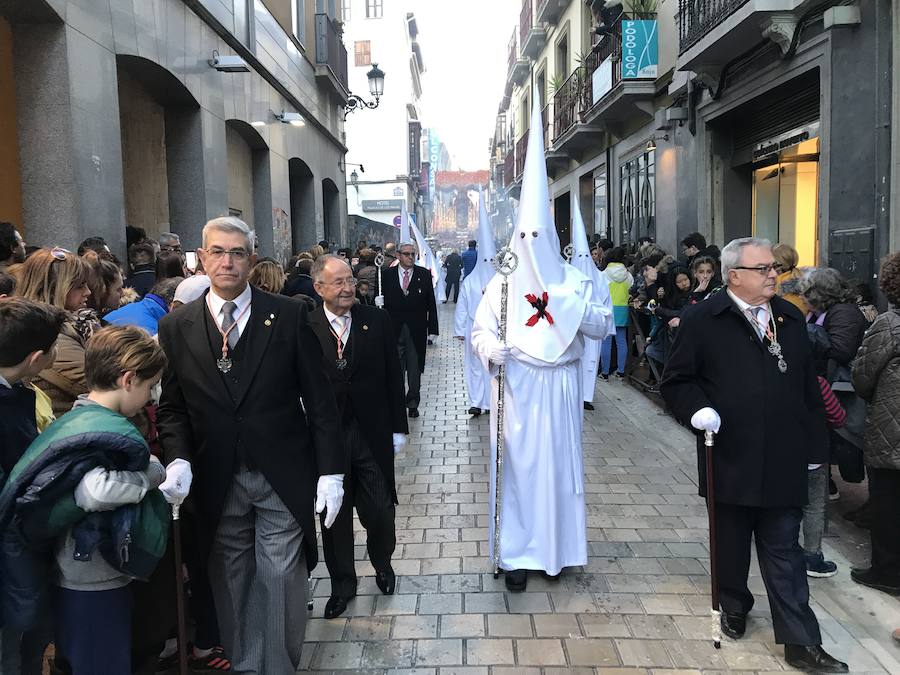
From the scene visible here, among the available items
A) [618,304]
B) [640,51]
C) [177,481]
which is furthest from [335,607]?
[640,51]

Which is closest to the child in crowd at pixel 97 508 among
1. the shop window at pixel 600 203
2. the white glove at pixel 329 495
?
the white glove at pixel 329 495

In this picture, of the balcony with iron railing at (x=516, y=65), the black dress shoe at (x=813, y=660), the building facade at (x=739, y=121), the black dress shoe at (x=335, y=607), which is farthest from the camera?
the balcony with iron railing at (x=516, y=65)

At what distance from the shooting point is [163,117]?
10523 mm

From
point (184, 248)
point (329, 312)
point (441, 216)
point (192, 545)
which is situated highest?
point (441, 216)

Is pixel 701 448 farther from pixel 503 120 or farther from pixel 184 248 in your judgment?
pixel 503 120

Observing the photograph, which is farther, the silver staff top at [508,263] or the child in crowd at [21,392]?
the silver staff top at [508,263]

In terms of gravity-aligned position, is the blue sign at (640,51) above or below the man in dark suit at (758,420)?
above

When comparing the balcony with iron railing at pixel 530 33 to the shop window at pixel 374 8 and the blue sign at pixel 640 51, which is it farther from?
the shop window at pixel 374 8

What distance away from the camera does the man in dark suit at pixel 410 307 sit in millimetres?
8812

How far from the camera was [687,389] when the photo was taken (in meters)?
3.66

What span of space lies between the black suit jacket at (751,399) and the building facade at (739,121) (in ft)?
8.65

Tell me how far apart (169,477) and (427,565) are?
224 cm

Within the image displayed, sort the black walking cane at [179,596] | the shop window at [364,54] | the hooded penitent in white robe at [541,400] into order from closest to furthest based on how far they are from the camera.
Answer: the black walking cane at [179,596], the hooded penitent in white robe at [541,400], the shop window at [364,54]

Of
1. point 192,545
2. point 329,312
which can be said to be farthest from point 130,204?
point 192,545
